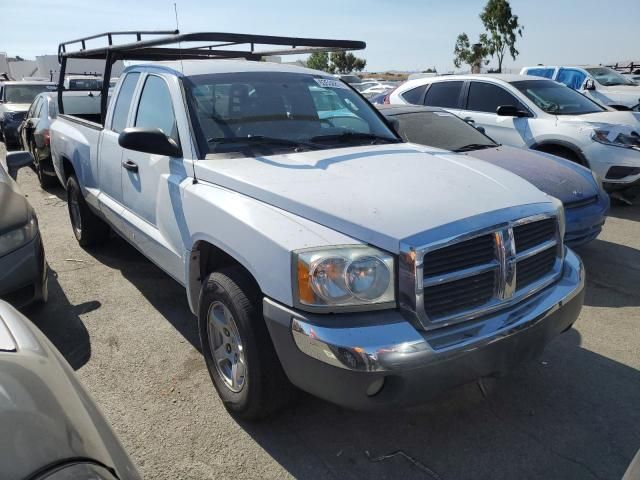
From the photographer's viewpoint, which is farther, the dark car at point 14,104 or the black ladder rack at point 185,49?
the dark car at point 14,104

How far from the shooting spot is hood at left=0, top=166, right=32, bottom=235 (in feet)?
11.7

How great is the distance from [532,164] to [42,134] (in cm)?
692

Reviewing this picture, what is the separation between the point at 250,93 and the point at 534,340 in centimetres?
234

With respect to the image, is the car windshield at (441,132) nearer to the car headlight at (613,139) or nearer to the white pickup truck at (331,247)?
the car headlight at (613,139)

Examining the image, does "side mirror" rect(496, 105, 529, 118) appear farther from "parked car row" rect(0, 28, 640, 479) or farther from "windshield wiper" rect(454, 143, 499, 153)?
"parked car row" rect(0, 28, 640, 479)

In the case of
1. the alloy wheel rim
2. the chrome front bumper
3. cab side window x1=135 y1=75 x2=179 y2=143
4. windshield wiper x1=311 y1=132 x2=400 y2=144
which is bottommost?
the alloy wheel rim

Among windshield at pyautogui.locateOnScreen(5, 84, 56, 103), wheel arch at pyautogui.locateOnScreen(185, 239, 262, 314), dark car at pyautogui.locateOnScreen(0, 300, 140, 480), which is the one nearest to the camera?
dark car at pyautogui.locateOnScreen(0, 300, 140, 480)

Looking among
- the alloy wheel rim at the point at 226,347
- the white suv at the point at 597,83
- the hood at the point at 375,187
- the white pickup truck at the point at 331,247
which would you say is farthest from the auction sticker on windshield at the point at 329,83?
the white suv at the point at 597,83

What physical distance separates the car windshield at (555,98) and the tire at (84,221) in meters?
5.90

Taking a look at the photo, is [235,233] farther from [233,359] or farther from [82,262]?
[82,262]

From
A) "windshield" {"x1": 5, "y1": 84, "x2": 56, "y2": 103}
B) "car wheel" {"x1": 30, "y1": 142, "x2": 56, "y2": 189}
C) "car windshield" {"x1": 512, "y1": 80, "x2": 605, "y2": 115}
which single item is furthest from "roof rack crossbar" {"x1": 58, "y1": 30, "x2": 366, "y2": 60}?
"windshield" {"x1": 5, "y1": 84, "x2": 56, "y2": 103}

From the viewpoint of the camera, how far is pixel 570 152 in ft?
23.0

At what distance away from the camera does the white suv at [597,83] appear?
40.4ft

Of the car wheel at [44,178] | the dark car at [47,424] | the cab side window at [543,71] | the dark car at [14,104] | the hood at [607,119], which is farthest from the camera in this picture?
the cab side window at [543,71]
